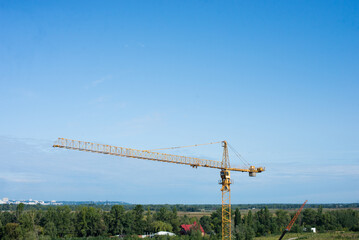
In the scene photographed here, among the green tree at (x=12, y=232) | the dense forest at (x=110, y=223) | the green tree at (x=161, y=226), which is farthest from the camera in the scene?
the green tree at (x=161, y=226)

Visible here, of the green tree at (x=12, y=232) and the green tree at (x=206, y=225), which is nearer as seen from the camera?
the green tree at (x=12, y=232)

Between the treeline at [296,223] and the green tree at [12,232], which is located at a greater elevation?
the green tree at [12,232]

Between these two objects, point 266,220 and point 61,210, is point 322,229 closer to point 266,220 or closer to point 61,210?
point 266,220

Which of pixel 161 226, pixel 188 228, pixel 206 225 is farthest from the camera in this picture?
pixel 206 225

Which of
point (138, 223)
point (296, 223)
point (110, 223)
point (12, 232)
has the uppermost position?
point (12, 232)

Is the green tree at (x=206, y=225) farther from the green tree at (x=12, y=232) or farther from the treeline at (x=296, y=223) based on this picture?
the green tree at (x=12, y=232)

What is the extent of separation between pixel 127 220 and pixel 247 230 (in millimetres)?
32995

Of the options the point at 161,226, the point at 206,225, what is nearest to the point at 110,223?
the point at 161,226

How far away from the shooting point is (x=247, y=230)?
98438 mm

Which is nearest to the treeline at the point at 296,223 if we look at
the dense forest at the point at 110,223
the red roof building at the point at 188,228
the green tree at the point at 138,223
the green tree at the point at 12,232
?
the dense forest at the point at 110,223

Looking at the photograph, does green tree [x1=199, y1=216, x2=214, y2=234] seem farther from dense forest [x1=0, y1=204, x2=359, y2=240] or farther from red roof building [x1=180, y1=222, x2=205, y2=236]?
red roof building [x1=180, y1=222, x2=205, y2=236]

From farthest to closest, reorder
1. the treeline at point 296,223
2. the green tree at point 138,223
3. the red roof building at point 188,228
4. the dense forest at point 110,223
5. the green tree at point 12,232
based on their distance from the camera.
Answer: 1. the treeline at point 296,223
2. the green tree at point 138,223
3. the red roof building at point 188,228
4. the dense forest at point 110,223
5. the green tree at point 12,232

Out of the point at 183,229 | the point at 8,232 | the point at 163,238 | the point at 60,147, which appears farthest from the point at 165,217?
the point at 60,147

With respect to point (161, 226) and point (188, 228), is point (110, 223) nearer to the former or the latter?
point (161, 226)
